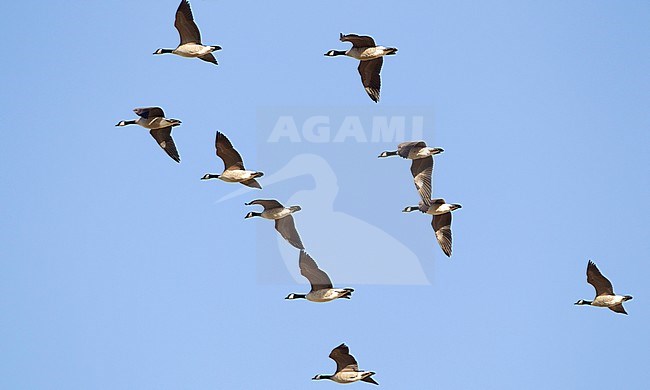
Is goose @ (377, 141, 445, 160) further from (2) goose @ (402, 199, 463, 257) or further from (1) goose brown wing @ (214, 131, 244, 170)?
(1) goose brown wing @ (214, 131, 244, 170)

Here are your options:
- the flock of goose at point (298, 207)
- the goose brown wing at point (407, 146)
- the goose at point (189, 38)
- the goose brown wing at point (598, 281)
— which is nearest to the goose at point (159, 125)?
the flock of goose at point (298, 207)

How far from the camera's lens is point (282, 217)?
36.9 m

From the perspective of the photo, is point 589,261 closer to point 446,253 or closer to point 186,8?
point 446,253

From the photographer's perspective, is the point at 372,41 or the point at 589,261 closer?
the point at 372,41

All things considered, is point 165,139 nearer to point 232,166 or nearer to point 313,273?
point 232,166

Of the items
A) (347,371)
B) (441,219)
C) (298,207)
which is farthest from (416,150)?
(347,371)

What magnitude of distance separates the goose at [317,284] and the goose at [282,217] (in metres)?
0.91

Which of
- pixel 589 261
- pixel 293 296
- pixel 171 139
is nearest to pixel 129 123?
pixel 171 139

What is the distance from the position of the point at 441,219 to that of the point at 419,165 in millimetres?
1514

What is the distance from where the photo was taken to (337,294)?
3553 cm

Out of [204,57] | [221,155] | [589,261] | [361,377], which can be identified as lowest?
[361,377]

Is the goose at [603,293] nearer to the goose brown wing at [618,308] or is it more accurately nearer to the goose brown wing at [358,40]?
the goose brown wing at [618,308]

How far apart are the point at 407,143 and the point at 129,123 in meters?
6.59

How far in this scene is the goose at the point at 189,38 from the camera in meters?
34.9
